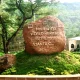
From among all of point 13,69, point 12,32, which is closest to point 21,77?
point 13,69

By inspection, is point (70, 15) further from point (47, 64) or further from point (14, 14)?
point (47, 64)

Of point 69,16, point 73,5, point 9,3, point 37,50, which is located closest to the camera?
point 37,50

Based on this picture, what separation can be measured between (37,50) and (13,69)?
111 cm

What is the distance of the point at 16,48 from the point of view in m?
26.1

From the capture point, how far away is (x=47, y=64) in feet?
30.0

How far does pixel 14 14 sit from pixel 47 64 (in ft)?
40.1

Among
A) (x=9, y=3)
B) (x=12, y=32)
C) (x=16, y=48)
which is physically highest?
(x=9, y=3)

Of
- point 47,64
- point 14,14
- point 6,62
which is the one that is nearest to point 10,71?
point 6,62

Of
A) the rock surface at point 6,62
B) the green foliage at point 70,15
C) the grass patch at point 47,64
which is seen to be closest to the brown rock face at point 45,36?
the grass patch at point 47,64

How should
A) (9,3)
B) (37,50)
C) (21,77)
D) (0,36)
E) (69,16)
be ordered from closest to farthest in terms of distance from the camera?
(21,77), (37,50), (9,3), (0,36), (69,16)

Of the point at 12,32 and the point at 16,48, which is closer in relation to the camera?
the point at 12,32

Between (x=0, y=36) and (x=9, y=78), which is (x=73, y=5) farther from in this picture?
(x=9, y=78)

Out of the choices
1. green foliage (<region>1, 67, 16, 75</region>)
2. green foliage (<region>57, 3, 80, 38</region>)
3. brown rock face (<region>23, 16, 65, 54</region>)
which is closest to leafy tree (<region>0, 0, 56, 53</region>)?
brown rock face (<region>23, 16, 65, 54</region>)

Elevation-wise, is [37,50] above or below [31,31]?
below
